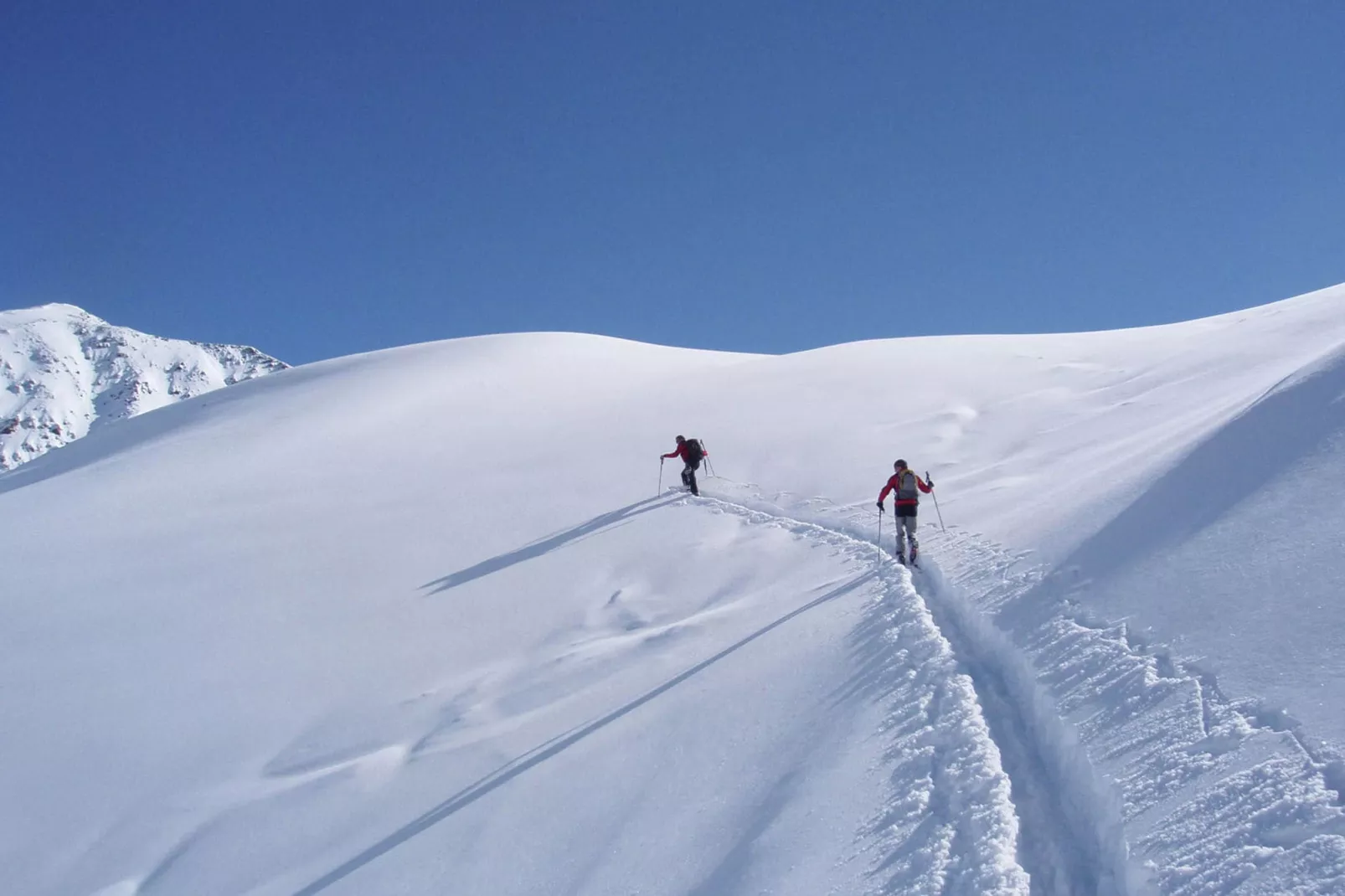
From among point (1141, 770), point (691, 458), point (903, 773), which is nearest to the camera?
point (1141, 770)

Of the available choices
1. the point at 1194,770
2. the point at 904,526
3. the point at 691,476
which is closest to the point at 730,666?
the point at 904,526

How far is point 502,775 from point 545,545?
283 inches

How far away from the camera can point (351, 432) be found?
27234 mm

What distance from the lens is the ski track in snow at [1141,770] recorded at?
493 centimetres

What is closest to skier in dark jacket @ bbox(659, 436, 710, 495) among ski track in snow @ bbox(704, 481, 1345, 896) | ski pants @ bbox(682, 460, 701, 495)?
ski pants @ bbox(682, 460, 701, 495)

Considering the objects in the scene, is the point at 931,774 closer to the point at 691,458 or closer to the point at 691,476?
the point at 691,476

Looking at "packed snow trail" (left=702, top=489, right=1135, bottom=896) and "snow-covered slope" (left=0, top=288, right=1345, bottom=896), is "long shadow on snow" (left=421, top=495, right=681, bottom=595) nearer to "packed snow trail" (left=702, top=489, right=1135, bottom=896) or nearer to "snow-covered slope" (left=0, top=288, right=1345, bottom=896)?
"snow-covered slope" (left=0, top=288, right=1345, bottom=896)

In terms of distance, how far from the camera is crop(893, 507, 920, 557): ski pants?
41.0ft

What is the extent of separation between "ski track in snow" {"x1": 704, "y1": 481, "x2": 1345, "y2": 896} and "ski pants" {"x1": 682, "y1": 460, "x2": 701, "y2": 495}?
961 cm

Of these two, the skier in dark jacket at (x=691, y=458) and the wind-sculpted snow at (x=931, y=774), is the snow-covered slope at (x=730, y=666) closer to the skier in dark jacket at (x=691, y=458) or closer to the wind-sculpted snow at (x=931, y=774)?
the wind-sculpted snow at (x=931, y=774)

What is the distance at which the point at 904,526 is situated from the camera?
1262 cm

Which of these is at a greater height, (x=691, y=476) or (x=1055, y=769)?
(x=691, y=476)

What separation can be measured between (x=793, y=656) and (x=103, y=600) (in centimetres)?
1273

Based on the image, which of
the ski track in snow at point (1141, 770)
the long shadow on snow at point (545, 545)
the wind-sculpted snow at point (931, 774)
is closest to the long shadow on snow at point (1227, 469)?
the ski track in snow at point (1141, 770)
